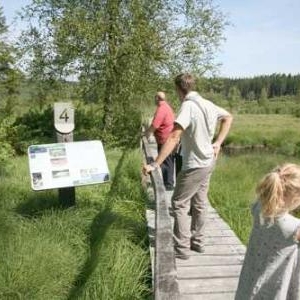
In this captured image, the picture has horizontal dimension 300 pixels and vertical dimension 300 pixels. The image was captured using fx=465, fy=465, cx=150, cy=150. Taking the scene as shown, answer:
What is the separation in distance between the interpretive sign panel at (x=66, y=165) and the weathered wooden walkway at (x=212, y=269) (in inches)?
38.5

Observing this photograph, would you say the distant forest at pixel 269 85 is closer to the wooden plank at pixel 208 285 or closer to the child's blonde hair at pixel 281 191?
the wooden plank at pixel 208 285

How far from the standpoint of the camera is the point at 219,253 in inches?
195

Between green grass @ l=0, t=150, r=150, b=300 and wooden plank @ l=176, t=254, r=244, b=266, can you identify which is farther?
wooden plank @ l=176, t=254, r=244, b=266

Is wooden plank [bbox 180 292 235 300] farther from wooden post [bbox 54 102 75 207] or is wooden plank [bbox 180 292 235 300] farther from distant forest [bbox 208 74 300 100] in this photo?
distant forest [bbox 208 74 300 100]

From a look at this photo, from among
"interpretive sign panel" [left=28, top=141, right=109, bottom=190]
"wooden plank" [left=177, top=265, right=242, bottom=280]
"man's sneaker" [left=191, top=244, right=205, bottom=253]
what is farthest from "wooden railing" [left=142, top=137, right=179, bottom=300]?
"interpretive sign panel" [left=28, top=141, right=109, bottom=190]

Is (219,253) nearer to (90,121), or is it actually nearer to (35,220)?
(35,220)

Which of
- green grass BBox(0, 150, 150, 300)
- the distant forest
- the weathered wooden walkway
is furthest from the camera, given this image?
the distant forest

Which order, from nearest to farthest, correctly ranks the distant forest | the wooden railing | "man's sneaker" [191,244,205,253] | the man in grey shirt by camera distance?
the wooden railing, the man in grey shirt, "man's sneaker" [191,244,205,253], the distant forest

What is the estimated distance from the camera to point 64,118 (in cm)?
597

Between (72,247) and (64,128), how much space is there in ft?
5.72

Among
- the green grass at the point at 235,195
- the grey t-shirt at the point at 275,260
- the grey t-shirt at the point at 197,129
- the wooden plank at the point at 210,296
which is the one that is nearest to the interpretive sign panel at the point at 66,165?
the grey t-shirt at the point at 197,129

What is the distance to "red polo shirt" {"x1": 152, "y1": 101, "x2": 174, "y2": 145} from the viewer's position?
297 inches

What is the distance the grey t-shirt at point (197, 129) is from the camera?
4301 mm

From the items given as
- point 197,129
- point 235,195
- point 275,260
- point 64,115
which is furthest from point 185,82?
point 235,195
